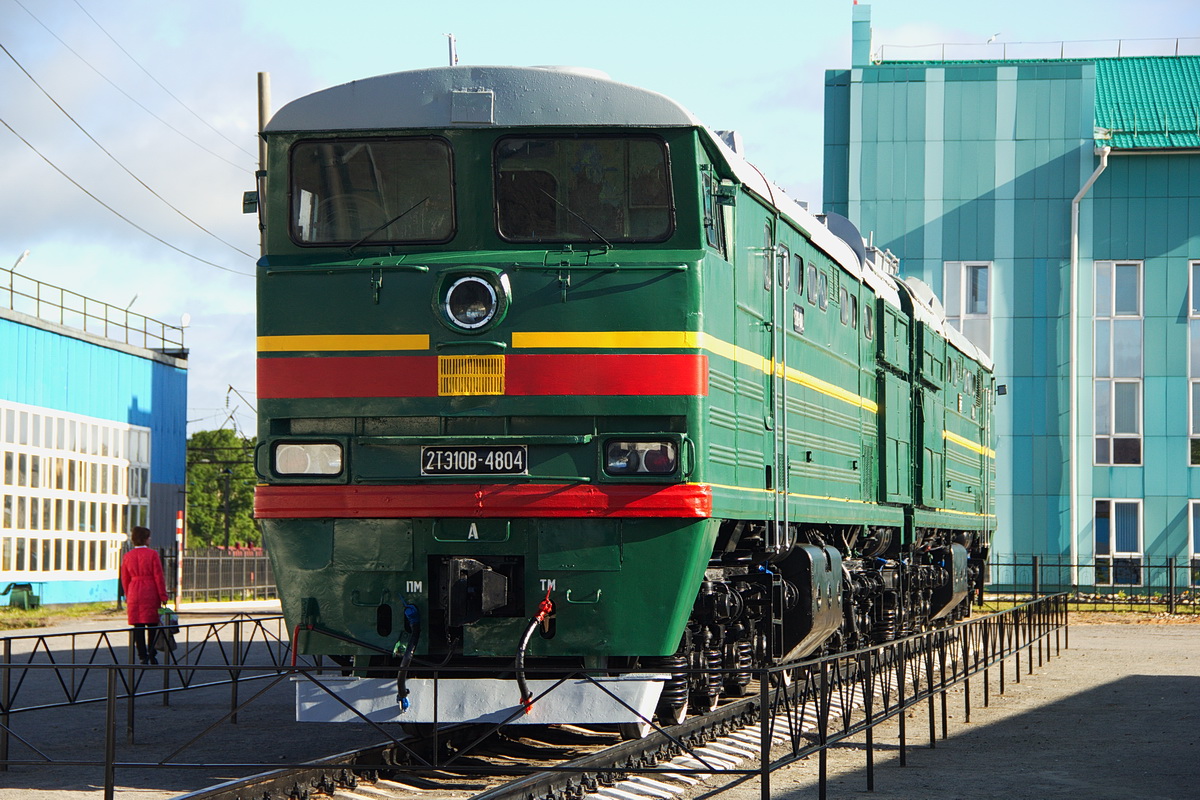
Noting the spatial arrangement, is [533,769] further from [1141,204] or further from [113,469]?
[1141,204]

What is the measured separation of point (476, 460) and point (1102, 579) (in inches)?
1289

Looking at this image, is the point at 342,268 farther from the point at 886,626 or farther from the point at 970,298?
the point at 970,298

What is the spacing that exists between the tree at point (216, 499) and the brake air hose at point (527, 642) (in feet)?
278

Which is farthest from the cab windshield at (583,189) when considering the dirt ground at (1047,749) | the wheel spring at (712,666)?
the dirt ground at (1047,749)

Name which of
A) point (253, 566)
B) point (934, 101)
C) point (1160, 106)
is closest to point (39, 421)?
point (253, 566)

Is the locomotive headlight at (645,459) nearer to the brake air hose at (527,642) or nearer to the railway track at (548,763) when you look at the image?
the brake air hose at (527,642)

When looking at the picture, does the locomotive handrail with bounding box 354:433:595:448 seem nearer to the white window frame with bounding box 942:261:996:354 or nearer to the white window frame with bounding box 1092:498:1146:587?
the white window frame with bounding box 942:261:996:354

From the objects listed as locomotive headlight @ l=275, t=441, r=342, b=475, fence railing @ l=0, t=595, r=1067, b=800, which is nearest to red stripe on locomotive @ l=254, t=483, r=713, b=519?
locomotive headlight @ l=275, t=441, r=342, b=475

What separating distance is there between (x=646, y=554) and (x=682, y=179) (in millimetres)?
2414

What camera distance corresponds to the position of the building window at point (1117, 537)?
39.0m

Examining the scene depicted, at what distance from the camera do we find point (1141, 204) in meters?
39.1

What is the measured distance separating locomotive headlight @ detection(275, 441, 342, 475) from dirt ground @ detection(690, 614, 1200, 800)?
3.13 metres

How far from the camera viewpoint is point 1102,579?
39.2 meters

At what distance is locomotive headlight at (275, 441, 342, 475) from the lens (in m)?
9.86
